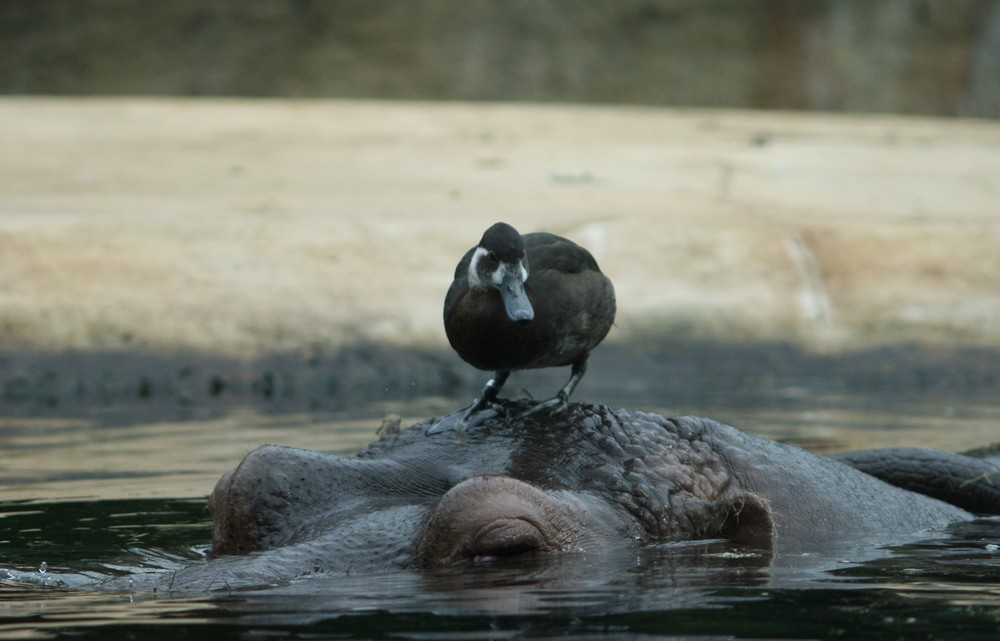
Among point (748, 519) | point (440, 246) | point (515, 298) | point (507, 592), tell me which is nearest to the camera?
point (507, 592)

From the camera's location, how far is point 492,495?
11.7 feet

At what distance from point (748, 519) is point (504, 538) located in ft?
2.95

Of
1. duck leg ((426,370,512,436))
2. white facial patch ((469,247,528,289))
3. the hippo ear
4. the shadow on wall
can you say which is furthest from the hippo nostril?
the shadow on wall

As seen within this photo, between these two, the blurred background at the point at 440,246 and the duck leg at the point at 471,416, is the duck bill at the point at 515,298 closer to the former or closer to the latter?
the duck leg at the point at 471,416

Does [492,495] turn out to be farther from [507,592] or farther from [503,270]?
[503,270]

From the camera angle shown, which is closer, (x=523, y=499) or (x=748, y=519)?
(x=523, y=499)

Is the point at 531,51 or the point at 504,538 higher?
the point at 531,51

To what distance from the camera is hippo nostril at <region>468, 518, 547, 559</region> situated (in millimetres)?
3605

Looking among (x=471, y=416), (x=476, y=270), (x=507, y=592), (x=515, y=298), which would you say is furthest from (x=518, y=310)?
(x=507, y=592)

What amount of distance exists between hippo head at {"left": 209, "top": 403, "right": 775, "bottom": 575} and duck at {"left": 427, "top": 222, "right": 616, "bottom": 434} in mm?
172

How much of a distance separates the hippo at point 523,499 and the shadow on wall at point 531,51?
1410cm

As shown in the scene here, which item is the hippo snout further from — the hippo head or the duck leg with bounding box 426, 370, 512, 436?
the duck leg with bounding box 426, 370, 512, 436

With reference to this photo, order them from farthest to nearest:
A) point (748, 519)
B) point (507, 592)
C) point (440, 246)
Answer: point (440, 246)
point (748, 519)
point (507, 592)

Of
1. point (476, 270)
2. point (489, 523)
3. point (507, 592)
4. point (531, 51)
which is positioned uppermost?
point (531, 51)
